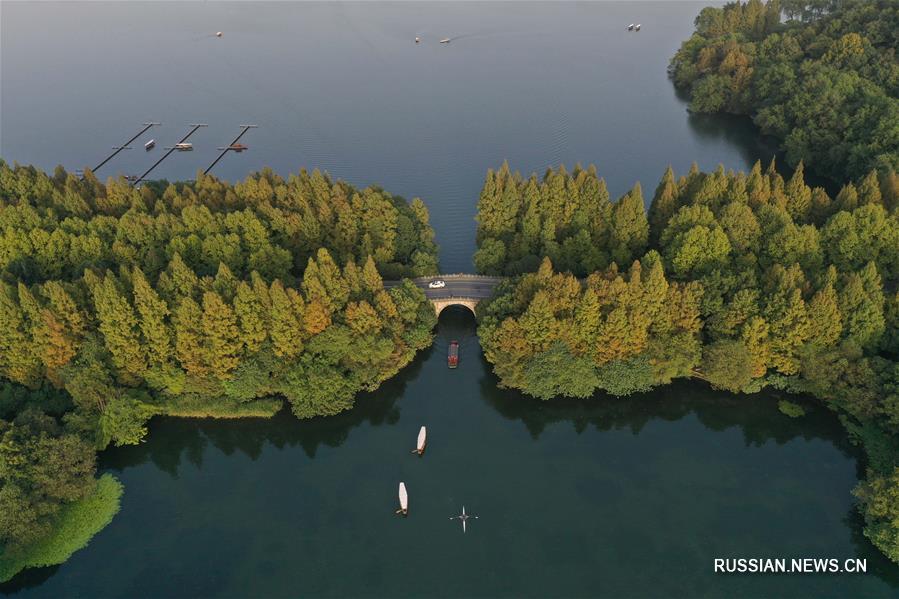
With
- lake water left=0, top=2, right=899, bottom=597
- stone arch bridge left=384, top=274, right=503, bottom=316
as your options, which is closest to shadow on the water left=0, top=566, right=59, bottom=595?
lake water left=0, top=2, right=899, bottom=597

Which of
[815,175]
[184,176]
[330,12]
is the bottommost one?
[815,175]

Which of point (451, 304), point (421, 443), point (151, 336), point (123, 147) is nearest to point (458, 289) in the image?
point (451, 304)

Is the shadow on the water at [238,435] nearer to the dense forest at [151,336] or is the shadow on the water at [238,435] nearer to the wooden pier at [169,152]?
the dense forest at [151,336]

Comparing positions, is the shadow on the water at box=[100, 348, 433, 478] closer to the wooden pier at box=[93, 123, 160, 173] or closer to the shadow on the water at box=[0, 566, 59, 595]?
the shadow on the water at box=[0, 566, 59, 595]

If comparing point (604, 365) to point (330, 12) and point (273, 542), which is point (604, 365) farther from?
point (330, 12)

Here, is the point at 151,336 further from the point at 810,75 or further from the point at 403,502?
the point at 810,75

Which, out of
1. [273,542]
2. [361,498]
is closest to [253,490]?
[273,542]

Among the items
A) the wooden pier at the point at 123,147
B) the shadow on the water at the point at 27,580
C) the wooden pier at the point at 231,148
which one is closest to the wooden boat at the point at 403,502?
the shadow on the water at the point at 27,580
